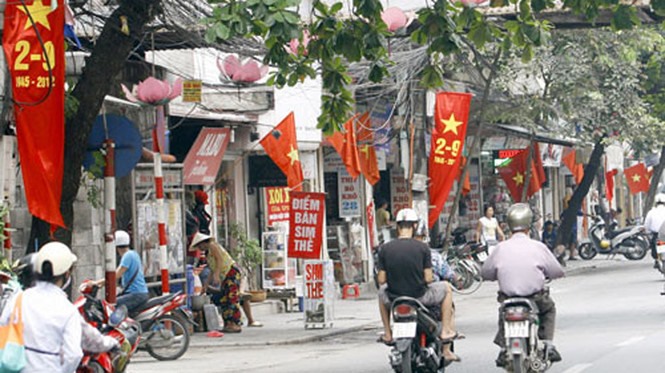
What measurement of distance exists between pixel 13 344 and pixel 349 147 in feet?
58.1

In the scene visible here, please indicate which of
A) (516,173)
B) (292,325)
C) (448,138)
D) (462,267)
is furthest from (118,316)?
(516,173)

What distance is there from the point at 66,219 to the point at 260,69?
270 inches

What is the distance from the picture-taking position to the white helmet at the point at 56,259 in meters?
7.93

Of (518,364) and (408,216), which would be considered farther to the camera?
(408,216)

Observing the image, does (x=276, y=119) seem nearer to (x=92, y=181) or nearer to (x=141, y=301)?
(x=92, y=181)

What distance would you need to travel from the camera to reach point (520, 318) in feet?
36.6

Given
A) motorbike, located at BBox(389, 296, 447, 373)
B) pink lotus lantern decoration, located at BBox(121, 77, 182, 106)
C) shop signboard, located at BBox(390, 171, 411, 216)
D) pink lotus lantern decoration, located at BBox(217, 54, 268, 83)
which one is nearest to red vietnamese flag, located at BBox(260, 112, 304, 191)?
pink lotus lantern decoration, located at BBox(217, 54, 268, 83)

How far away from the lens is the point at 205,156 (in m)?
21.6

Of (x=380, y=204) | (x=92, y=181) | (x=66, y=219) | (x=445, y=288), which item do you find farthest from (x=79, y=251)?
(x=380, y=204)

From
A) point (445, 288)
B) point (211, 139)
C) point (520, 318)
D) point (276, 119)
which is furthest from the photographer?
point (276, 119)

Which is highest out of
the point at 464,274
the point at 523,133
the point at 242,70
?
the point at 242,70

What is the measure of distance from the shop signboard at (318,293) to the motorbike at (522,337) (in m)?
A: 8.84

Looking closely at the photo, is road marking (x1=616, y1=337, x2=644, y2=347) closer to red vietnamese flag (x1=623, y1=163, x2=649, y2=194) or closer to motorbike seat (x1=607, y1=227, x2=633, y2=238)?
motorbike seat (x1=607, y1=227, x2=633, y2=238)

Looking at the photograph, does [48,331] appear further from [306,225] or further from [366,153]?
[366,153]
